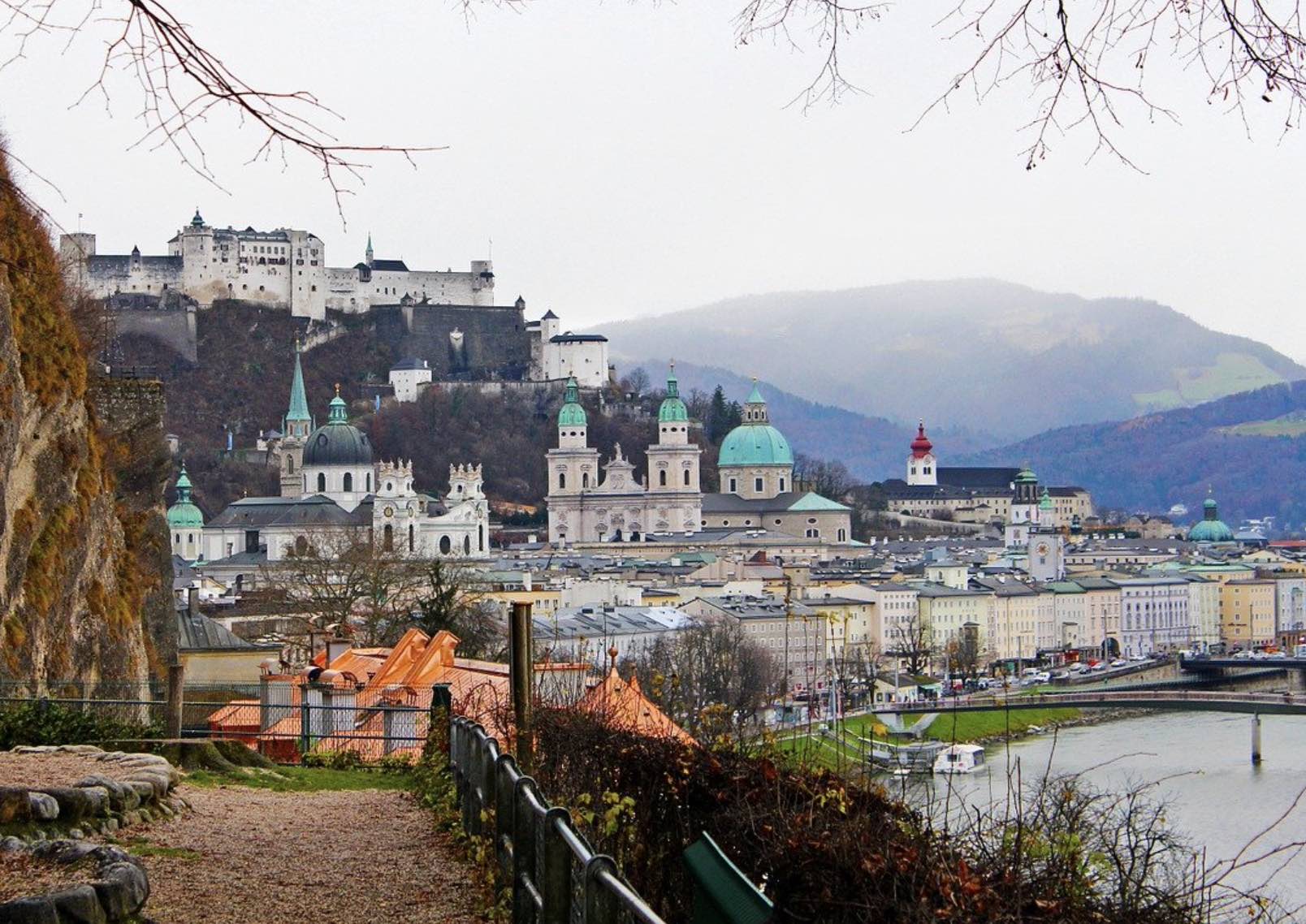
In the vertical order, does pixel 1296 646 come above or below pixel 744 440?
below

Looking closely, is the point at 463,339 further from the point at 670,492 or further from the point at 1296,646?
the point at 1296,646

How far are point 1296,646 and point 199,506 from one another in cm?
4644

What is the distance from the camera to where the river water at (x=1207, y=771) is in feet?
71.1

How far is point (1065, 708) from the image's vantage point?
5231 centimetres

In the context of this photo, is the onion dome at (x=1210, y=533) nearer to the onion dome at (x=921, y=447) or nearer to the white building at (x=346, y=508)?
the onion dome at (x=921, y=447)

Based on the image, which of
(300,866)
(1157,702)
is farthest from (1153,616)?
(300,866)

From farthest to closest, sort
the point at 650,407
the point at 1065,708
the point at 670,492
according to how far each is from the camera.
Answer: the point at 650,407 < the point at 670,492 < the point at 1065,708

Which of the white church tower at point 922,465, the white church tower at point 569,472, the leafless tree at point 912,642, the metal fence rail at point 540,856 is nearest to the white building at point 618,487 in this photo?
the white church tower at point 569,472

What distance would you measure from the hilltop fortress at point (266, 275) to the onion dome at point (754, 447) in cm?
1523

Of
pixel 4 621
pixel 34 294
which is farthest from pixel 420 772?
pixel 34 294

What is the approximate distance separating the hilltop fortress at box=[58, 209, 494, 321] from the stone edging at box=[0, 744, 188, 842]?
328 feet

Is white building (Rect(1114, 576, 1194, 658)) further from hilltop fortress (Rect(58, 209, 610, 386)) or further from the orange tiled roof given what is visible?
the orange tiled roof

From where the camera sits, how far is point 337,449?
8869 centimetres

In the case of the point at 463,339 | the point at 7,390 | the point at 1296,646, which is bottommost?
the point at 1296,646
